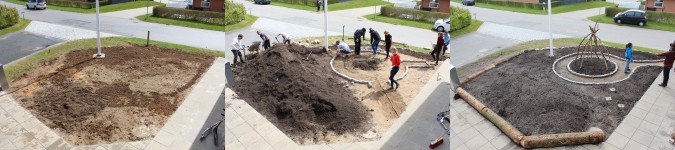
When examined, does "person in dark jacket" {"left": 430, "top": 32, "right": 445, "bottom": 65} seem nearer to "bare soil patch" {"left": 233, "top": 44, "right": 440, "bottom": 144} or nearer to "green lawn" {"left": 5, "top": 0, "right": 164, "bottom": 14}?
"bare soil patch" {"left": 233, "top": 44, "right": 440, "bottom": 144}

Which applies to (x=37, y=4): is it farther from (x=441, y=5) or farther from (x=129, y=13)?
(x=441, y=5)

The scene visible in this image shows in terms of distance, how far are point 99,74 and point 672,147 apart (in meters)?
8.72

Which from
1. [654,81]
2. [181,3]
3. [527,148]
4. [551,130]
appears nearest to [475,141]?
[527,148]

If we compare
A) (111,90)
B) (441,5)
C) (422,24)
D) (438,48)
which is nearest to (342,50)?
(422,24)

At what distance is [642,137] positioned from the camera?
19.0 feet

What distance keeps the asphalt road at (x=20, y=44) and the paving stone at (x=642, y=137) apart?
9567 mm

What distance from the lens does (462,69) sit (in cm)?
744

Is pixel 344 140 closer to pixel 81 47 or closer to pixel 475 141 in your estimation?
pixel 475 141

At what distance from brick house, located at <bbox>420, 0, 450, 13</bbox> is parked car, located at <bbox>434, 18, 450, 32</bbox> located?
16 cm

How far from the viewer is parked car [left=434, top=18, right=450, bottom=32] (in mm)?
6336

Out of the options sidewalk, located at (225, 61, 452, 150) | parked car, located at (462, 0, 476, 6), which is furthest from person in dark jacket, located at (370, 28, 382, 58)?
sidewalk, located at (225, 61, 452, 150)

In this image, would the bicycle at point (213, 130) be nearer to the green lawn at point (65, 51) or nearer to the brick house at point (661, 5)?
the green lawn at point (65, 51)

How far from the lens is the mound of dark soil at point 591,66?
765cm

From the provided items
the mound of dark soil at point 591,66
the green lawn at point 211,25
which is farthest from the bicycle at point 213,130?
the mound of dark soil at point 591,66
